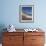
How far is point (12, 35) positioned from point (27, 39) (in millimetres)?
438

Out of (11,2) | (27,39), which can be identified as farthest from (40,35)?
(11,2)

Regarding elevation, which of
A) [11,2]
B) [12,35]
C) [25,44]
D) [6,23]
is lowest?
[25,44]

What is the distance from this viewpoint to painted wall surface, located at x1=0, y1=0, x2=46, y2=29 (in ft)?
13.5

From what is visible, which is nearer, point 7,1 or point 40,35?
point 40,35

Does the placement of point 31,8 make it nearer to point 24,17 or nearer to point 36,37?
point 24,17

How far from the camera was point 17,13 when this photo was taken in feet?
13.5

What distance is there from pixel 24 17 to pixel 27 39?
2.59 feet

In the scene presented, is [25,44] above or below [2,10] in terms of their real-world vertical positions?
below

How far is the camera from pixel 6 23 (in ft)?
13.6

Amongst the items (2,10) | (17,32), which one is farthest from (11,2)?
(17,32)

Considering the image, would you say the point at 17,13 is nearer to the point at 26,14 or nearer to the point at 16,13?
the point at 16,13

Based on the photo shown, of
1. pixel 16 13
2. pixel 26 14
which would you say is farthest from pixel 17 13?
pixel 26 14

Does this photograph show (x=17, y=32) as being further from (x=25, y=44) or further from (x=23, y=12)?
(x=23, y=12)

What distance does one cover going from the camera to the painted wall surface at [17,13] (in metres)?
4.10
